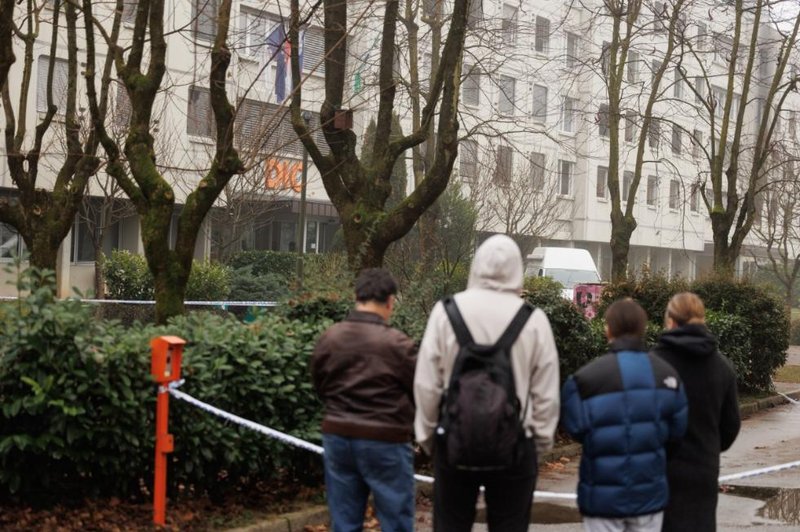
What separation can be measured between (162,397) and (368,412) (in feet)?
7.24

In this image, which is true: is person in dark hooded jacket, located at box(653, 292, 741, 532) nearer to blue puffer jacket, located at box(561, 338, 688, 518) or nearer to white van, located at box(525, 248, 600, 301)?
blue puffer jacket, located at box(561, 338, 688, 518)

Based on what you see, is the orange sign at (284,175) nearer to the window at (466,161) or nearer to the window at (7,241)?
the window at (466,161)

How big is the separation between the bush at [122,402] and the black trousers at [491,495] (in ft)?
9.60

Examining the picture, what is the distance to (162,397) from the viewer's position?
7727 millimetres

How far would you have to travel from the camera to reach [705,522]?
592 centimetres

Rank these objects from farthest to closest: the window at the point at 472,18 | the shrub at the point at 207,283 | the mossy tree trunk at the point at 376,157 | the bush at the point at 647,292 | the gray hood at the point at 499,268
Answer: the shrub at the point at 207,283 → the window at the point at 472,18 → the bush at the point at 647,292 → the mossy tree trunk at the point at 376,157 → the gray hood at the point at 499,268

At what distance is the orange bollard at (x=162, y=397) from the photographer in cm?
772

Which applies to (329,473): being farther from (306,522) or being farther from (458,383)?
(306,522)

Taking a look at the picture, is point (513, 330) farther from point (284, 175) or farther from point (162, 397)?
point (284, 175)

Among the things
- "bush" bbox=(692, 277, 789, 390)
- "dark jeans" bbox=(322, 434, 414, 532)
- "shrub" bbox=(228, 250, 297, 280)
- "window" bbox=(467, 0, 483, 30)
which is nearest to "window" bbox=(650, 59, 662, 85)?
"window" bbox=(467, 0, 483, 30)

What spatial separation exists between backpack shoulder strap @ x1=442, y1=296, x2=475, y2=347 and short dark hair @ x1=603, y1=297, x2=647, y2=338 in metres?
0.81

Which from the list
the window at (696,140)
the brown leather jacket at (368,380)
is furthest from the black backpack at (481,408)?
the window at (696,140)

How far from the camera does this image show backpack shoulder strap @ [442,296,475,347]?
17.0ft

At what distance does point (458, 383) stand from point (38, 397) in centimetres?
332
